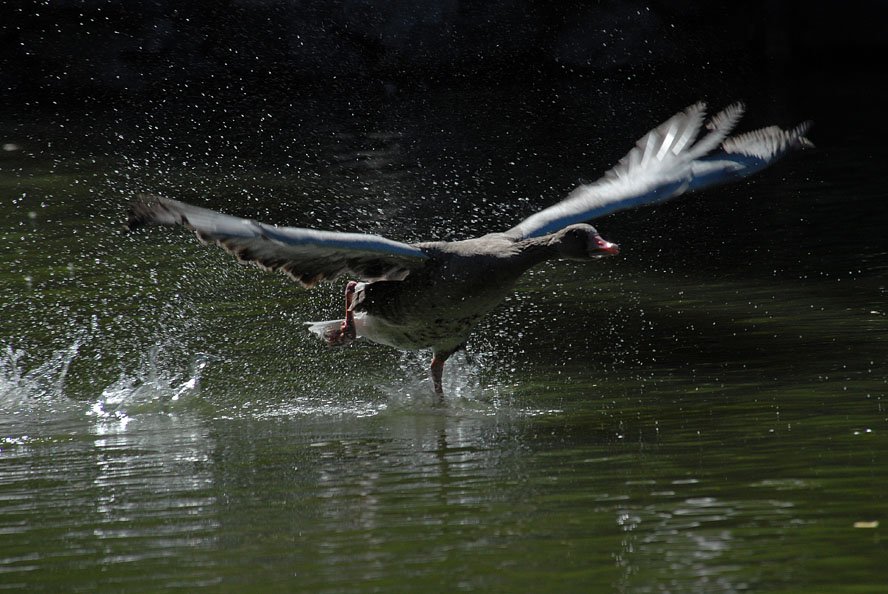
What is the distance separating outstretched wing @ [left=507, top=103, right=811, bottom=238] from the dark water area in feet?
3.50

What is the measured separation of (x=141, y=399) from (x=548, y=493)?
3.51 metres

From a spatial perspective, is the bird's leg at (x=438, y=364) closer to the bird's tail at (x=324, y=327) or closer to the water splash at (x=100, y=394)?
the bird's tail at (x=324, y=327)

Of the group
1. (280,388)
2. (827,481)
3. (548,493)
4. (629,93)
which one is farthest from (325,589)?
(629,93)

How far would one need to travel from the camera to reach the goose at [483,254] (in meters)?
6.75

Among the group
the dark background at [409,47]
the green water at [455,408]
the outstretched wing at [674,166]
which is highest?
the dark background at [409,47]

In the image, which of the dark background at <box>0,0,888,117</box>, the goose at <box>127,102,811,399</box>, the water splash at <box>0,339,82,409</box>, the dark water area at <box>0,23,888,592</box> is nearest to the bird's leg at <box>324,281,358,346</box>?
the goose at <box>127,102,811,399</box>

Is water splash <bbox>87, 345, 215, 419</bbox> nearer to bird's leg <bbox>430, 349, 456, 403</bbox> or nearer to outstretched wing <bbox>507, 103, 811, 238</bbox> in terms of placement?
bird's leg <bbox>430, 349, 456, 403</bbox>

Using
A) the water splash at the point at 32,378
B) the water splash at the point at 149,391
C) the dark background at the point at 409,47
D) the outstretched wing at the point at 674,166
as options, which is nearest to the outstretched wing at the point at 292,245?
the outstretched wing at the point at 674,166

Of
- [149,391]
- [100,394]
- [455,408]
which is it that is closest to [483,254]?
[455,408]

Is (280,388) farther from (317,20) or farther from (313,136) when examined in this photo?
(317,20)

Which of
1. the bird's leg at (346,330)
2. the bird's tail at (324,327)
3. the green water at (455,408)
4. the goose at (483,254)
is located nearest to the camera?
the green water at (455,408)

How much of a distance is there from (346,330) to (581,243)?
6.09ft

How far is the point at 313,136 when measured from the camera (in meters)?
18.2

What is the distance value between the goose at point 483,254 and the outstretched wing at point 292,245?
1 centimetres
